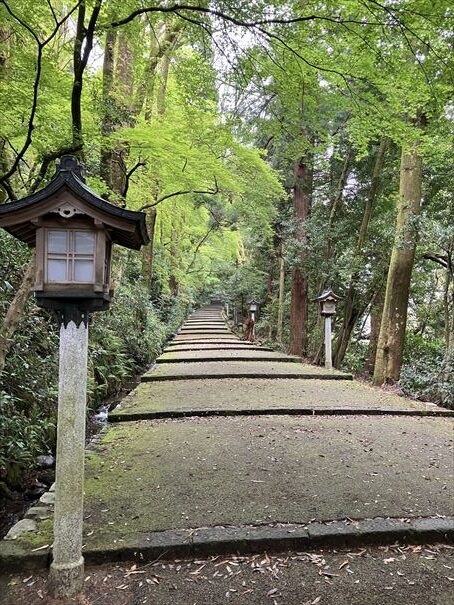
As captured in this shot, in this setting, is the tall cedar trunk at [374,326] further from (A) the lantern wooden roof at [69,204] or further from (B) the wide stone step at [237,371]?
(A) the lantern wooden roof at [69,204]

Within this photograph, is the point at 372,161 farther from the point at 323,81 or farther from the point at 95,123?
the point at 95,123

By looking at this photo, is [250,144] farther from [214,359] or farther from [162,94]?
[214,359]

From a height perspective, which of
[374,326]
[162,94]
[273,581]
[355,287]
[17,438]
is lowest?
[273,581]

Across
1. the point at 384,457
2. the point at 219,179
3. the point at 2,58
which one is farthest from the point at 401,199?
the point at 2,58

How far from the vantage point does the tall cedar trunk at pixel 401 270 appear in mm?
8023

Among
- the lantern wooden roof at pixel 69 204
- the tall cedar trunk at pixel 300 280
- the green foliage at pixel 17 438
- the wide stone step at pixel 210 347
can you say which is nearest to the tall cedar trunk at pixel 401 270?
the tall cedar trunk at pixel 300 280

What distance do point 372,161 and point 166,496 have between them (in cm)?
1075

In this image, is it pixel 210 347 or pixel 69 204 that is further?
pixel 210 347

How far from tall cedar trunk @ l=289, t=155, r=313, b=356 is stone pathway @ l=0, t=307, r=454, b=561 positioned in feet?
19.7

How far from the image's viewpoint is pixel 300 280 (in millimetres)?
12664

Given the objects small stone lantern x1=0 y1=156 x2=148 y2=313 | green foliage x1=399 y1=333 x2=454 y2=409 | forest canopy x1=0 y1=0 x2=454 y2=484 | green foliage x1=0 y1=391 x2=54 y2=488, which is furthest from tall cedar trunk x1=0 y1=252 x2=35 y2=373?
green foliage x1=399 y1=333 x2=454 y2=409

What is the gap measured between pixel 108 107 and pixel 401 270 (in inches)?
234

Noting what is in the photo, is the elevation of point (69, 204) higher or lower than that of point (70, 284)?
higher

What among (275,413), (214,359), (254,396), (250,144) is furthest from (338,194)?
(275,413)
